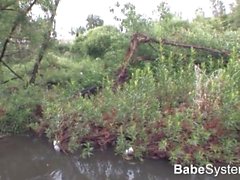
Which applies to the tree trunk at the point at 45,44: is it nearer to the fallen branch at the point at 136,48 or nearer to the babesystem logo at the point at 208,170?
the fallen branch at the point at 136,48

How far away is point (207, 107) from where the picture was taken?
496cm

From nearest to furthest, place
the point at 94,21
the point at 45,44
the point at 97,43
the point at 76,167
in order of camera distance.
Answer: the point at 76,167 → the point at 45,44 → the point at 97,43 → the point at 94,21

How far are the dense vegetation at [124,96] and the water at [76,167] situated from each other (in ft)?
0.49

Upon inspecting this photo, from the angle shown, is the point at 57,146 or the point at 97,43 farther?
the point at 97,43

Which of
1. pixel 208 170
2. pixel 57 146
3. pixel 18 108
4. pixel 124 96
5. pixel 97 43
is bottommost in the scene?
pixel 208 170

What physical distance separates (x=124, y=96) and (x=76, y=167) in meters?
1.17

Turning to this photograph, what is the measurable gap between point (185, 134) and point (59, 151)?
1.75 metres

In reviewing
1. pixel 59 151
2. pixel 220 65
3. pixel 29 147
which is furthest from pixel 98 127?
pixel 220 65

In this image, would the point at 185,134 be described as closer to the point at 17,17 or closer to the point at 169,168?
the point at 169,168

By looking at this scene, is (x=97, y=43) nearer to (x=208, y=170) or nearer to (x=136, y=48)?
(x=136, y=48)

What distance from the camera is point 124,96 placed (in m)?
5.36

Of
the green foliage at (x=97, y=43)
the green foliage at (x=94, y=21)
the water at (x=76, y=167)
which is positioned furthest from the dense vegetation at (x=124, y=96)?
the green foliage at (x=94, y=21)

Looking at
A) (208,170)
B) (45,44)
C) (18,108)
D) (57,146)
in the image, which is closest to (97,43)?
(45,44)

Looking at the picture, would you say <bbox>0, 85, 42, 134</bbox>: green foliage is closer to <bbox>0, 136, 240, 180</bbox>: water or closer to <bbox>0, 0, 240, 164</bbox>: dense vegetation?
<bbox>0, 0, 240, 164</bbox>: dense vegetation
